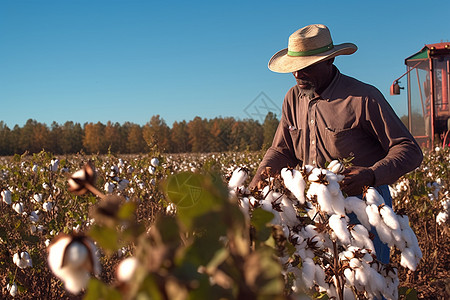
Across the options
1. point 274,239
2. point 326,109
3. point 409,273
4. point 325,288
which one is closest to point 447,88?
point 409,273

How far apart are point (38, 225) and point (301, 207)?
3404 mm

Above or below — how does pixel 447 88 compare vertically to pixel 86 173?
below

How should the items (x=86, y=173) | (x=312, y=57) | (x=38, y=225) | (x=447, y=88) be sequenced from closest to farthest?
(x=86, y=173)
(x=312, y=57)
(x=38, y=225)
(x=447, y=88)

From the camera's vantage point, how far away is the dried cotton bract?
1.82 ft

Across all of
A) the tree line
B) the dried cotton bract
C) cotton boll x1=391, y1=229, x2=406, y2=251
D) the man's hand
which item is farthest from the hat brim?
the tree line

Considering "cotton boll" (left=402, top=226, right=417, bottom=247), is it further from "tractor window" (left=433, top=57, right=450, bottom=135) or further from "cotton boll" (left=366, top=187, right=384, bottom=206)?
"tractor window" (left=433, top=57, right=450, bottom=135)

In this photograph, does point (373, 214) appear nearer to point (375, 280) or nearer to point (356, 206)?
point (356, 206)

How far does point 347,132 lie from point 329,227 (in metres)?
1.09

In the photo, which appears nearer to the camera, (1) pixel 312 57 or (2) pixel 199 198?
(2) pixel 199 198

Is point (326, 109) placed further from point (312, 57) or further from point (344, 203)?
point (344, 203)

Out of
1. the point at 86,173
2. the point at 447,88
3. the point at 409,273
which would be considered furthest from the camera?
the point at 447,88

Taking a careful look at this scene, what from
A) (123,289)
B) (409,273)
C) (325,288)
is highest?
(123,289)

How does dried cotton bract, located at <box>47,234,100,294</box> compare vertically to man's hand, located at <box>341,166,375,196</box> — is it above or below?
above

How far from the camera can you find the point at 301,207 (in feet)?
4.96
